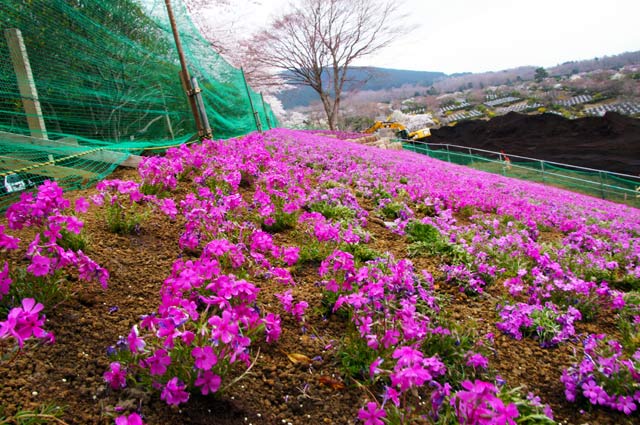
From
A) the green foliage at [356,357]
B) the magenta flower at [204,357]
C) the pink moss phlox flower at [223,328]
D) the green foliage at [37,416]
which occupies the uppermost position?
the pink moss phlox flower at [223,328]

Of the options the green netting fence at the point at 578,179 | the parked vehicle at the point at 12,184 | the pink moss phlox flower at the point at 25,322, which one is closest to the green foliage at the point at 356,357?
the pink moss phlox flower at the point at 25,322

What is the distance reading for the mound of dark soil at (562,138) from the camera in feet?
82.7

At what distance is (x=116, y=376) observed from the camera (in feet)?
4.88

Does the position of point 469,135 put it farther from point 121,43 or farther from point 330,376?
point 330,376

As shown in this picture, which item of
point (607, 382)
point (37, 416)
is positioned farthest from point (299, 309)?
point (607, 382)

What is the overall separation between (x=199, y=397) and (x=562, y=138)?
132ft

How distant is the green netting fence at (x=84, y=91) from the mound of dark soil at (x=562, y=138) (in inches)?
1002

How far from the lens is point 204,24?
24.6 m

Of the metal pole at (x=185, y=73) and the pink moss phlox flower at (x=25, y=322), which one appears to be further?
the metal pole at (x=185, y=73)

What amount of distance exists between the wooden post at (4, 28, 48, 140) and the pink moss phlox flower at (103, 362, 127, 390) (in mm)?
3469

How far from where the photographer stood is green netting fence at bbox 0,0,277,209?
382cm

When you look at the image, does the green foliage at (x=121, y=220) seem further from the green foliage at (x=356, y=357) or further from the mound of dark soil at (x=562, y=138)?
the mound of dark soil at (x=562, y=138)

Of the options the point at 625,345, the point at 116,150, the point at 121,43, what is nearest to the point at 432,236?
the point at 625,345

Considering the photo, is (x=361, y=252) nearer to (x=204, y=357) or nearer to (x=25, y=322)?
(x=204, y=357)
